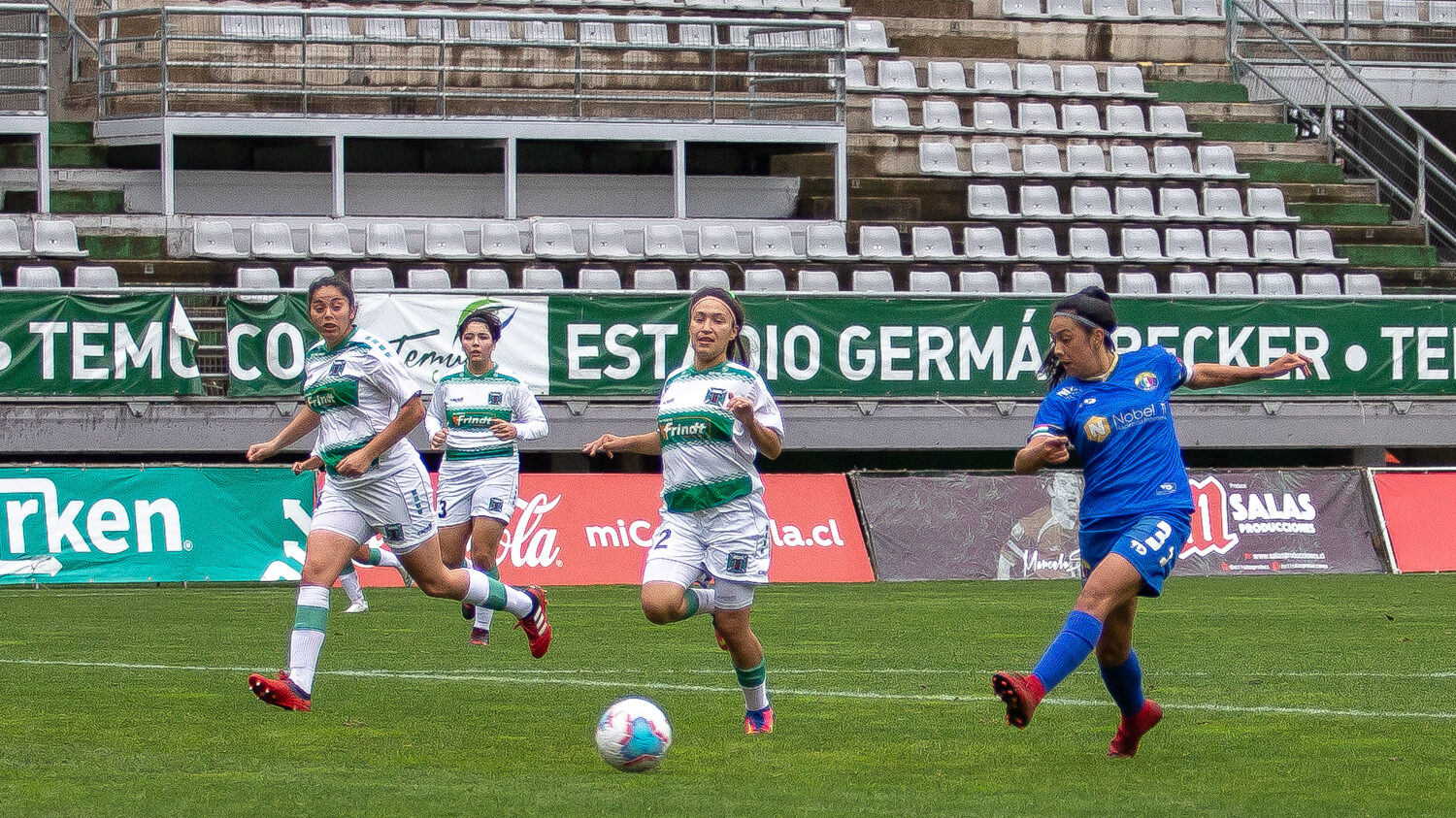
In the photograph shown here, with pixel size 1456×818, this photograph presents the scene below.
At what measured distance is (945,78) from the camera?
1188 inches

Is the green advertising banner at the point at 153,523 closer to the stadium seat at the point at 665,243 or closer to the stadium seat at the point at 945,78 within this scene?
the stadium seat at the point at 665,243

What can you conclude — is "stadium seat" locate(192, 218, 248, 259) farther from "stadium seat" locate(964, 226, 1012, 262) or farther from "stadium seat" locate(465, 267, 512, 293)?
"stadium seat" locate(964, 226, 1012, 262)

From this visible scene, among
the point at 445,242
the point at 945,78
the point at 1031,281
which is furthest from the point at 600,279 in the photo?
the point at 945,78

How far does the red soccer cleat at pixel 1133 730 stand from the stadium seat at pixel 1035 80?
77.8 ft

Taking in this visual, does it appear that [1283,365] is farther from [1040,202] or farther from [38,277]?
[1040,202]

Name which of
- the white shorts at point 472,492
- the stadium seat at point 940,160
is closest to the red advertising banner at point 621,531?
the white shorts at point 472,492

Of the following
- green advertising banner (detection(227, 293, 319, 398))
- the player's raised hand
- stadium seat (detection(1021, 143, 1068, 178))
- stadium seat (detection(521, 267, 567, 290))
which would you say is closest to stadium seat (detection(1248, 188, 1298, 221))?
stadium seat (detection(1021, 143, 1068, 178))

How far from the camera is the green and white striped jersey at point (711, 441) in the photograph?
829cm

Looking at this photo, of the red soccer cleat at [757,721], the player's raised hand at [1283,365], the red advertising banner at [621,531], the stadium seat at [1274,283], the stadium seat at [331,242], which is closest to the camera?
the player's raised hand at [1283,365]

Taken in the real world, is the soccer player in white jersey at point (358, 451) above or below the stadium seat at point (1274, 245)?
below

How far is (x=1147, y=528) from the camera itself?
727 centimetres

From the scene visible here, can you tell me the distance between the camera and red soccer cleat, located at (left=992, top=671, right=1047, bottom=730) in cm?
662

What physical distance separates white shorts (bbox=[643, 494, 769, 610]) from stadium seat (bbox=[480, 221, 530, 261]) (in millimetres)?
16987

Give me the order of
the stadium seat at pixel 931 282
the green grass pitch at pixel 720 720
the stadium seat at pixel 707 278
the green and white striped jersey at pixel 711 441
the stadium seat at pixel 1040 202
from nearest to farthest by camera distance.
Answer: the green grass pitch at pixel 720 720 → the green and white striped jersey at pixel 711 441 → the stadium seat at pixel 707 278 → the stadium seat at pixel 931 282 → the stadium seat at pixel 1040 202
